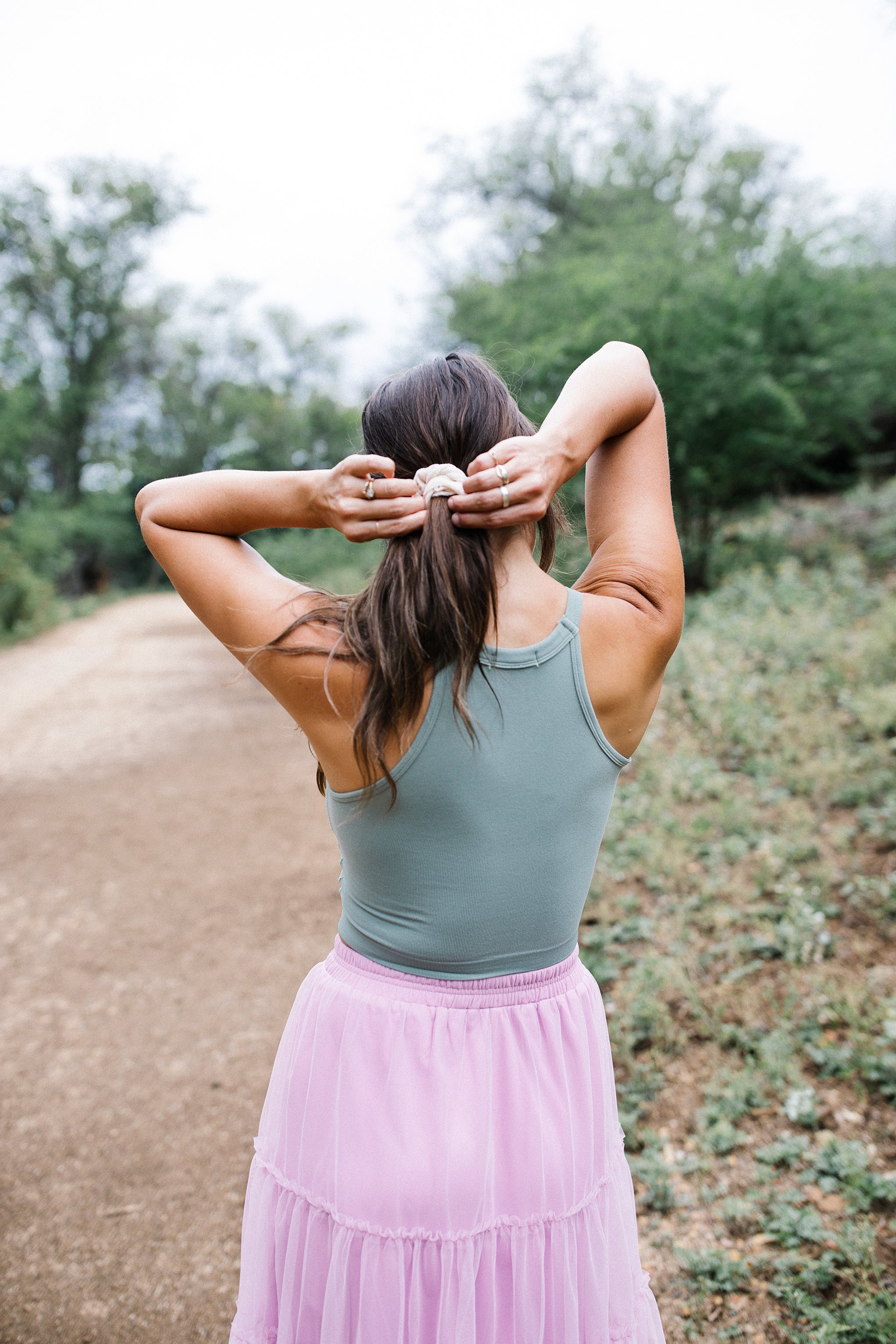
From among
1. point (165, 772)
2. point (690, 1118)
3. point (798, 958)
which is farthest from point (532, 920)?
point (165, 772)

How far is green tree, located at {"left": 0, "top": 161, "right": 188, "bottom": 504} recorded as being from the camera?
25.8 meters

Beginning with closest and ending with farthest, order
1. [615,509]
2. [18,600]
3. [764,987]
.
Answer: [615,509]
[764,987]
[18,600]

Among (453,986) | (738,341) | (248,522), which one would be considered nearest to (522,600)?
(248,522)

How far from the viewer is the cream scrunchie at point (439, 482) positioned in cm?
110

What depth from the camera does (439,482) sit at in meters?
1.10

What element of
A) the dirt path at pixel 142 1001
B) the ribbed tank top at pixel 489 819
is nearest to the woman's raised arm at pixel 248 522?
the ribbed tank top at pixel 489 819

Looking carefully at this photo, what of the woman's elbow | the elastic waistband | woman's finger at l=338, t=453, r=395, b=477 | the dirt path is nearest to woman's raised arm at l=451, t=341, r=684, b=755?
woman's finger at l=338, t=453, r=395, b=477

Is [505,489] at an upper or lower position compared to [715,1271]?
upper

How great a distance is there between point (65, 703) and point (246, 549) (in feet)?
33.9

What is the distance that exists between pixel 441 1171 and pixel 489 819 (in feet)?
1.73

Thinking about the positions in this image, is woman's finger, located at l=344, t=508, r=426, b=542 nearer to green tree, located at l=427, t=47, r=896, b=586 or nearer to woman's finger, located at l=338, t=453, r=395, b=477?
woman's finger, located at l=338, t=453, r=395, b=477

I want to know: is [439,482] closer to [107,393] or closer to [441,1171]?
[441,1171]

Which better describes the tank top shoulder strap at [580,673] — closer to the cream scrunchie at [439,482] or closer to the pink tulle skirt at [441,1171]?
the cream scrunchie at [439,482]

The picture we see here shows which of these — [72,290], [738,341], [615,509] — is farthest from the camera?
[72,290]
